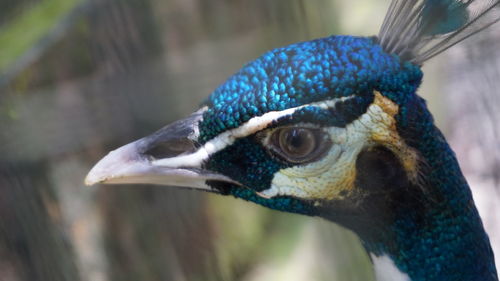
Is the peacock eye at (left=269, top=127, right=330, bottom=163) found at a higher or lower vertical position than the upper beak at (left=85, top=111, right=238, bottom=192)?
lower

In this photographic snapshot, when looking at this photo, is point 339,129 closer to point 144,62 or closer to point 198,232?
point 144,62

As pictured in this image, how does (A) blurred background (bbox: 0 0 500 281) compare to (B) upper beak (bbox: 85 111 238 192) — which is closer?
(B) upper beak (bbox: 85 111 238 192)

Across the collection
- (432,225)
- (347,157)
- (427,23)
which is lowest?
(432,225)

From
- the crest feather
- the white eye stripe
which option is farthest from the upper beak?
the crest feather

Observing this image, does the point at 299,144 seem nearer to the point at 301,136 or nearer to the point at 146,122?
the point at 301,136

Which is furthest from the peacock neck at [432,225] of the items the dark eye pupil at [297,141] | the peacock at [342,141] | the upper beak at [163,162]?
the upper beak at [163,162]

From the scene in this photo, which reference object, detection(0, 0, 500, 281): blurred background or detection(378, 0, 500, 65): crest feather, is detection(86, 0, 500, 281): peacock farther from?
detection(0, 0, 500, 281): blurred background

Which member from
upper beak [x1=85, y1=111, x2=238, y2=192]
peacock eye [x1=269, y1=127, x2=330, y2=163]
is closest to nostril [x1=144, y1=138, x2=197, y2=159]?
upper beak [x1=85, y1=111, x2=238, y2=192]

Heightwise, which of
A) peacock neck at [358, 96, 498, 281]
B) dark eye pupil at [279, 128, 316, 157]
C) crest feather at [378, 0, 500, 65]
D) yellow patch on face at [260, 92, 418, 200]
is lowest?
peacock neck at [358, 96, 498, 281]

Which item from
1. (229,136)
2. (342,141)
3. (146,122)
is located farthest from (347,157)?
(146,122)
